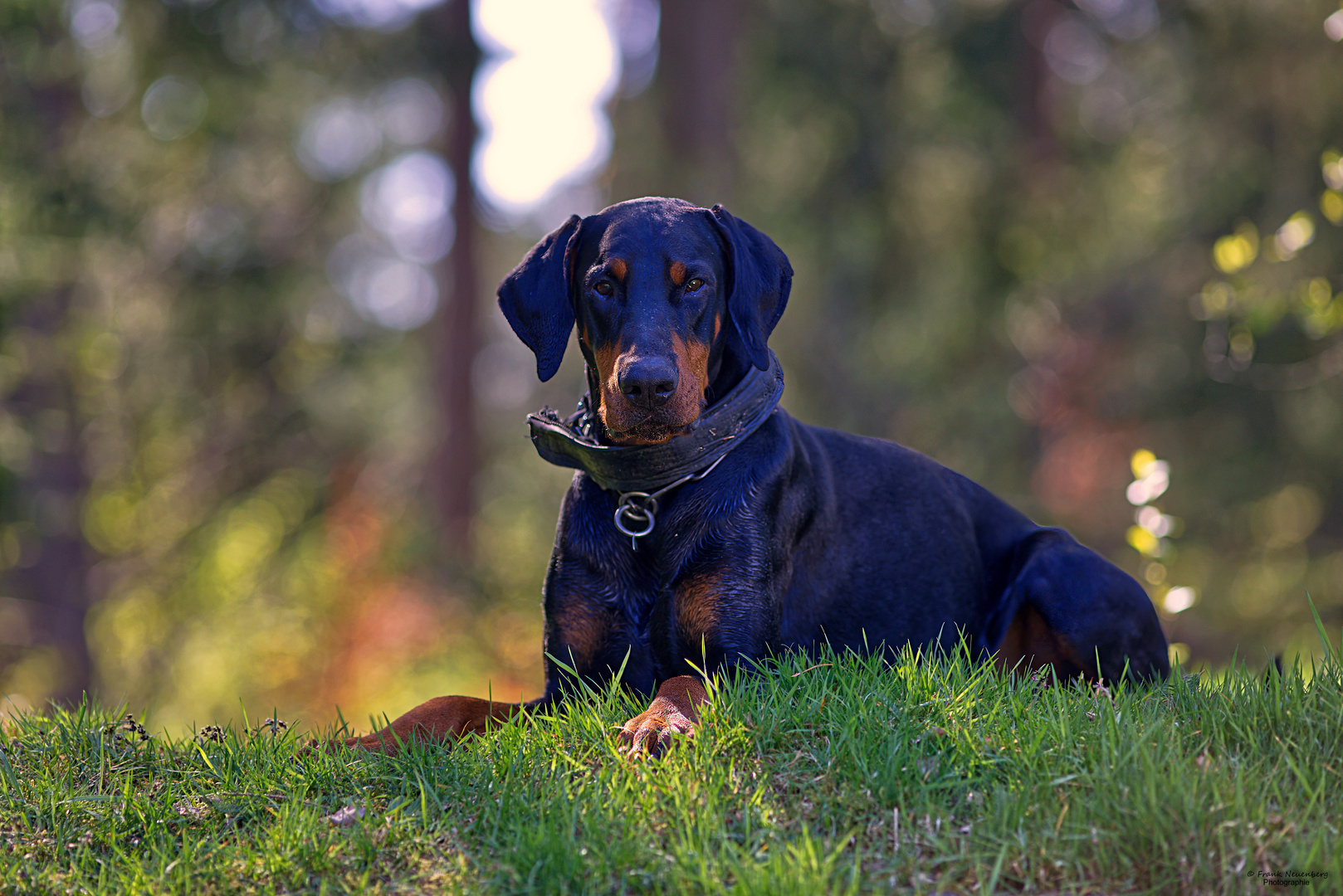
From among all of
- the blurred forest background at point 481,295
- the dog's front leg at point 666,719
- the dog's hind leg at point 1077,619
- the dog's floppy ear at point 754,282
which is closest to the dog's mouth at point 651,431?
the dog's floppy ear at point 754,282

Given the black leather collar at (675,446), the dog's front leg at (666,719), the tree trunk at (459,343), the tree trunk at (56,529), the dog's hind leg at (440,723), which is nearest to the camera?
the dog's front leg at (666,719)

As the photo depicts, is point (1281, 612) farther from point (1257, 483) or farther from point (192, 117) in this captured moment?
point (192, 117)

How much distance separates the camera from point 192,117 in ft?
41.9

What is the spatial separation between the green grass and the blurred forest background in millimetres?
7939

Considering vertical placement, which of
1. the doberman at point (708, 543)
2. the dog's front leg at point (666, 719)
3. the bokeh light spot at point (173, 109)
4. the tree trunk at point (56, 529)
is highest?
the bokeh light spot at point (173, 109)

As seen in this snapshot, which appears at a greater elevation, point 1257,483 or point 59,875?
point 59,875

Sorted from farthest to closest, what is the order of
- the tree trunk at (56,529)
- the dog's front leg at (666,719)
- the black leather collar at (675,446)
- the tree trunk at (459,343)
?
the tree trunk at (459,343)
the tree trunk at (56,529)
the black leather collar at (675,446)
the dog's front leg at (666,719)

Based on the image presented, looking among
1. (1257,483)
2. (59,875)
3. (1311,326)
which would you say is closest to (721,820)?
(59,875)

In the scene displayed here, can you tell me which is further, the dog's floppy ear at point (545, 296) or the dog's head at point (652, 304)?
the dog's floppy ear at point (545, 296)

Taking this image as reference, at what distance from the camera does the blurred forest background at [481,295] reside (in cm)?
1155

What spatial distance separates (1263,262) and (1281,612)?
8.25 metres

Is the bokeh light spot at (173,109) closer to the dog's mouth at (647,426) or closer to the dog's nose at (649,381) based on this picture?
the dog's mouth at (647,426)

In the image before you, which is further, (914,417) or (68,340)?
(914,417)

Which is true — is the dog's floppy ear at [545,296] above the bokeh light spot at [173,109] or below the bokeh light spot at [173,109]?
Answer: below
